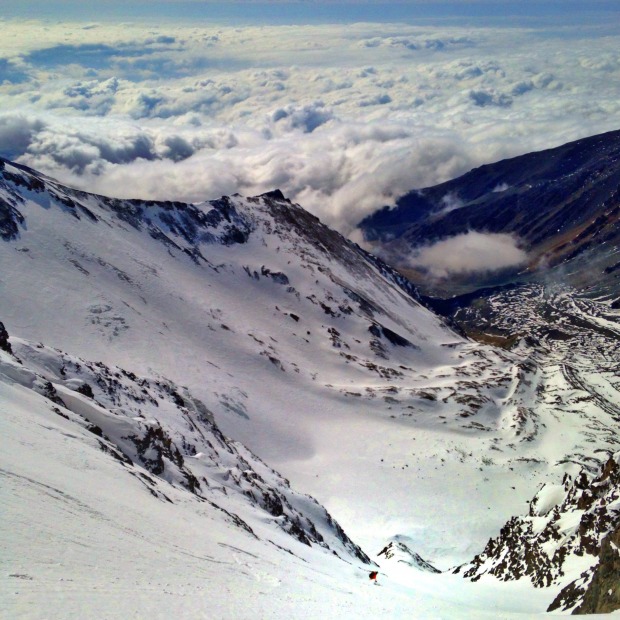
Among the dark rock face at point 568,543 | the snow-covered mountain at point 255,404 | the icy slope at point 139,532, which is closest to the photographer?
the icy slope at point 139,532

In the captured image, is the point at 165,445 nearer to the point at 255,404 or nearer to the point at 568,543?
the point at 568,543

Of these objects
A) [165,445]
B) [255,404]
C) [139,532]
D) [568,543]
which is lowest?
[139,532]

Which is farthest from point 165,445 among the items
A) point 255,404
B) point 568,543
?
point 255,404

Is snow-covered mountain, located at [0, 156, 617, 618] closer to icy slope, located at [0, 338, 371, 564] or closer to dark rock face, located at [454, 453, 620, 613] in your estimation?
icy slope, located at [0, 338, 371, 564]

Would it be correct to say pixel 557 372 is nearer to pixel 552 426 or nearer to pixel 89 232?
pixel 552 426

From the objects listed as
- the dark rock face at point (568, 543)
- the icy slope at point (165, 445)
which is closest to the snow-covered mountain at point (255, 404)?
the icy slope at point (165, 445)

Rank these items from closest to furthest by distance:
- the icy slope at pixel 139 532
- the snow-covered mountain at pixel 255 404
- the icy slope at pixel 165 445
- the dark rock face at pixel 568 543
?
the icy slope at pixel 139 532 < the dark rock face at pixel 568 543 < the snow-covered mountain at pixel 255 404 < the icy slope at pixel 165 445

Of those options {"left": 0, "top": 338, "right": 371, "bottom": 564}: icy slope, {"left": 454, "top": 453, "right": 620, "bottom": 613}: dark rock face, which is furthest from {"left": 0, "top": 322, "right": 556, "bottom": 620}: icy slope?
{"left": 454, "top": 453, "right": 620, "bottom": 613}: dark rock face

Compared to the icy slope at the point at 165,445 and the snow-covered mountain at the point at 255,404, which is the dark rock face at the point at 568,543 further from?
the icy slope at the point at 165,445
